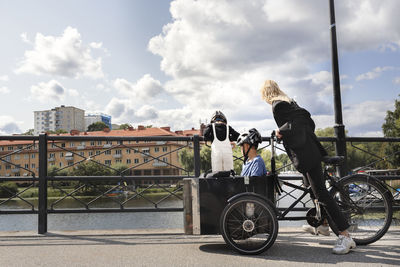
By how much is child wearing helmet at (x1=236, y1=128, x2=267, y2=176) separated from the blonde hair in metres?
0.43

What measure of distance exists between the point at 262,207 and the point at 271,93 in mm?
1345

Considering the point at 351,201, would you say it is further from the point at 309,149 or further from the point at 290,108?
the point at 290,108

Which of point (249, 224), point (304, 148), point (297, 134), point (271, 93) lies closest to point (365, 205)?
point (304, 148)

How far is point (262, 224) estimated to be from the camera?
12.8ft

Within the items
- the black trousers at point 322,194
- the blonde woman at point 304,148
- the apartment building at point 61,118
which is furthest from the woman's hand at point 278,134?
the apartment building at point 61,118

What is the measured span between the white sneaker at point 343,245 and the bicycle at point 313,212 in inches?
4.7

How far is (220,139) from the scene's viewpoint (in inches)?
207

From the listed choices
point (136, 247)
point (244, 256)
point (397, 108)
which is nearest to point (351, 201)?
point (244, 256)

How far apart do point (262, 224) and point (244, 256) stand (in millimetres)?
395

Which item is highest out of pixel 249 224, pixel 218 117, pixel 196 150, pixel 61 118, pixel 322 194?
pixel 61 118

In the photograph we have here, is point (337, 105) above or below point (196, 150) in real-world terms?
above

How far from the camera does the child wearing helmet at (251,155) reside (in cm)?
414

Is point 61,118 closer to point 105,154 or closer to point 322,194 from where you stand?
point 105,154

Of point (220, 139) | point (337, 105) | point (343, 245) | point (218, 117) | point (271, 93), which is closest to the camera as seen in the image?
point (343, 245)
